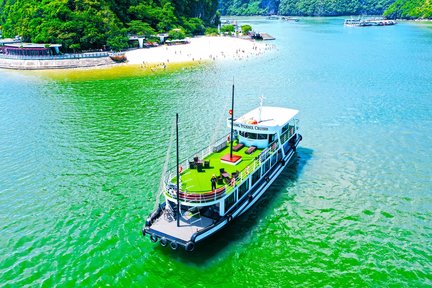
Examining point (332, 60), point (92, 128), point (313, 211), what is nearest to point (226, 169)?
point (313, 211)

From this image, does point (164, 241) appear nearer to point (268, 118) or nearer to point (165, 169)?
point (165, 169)

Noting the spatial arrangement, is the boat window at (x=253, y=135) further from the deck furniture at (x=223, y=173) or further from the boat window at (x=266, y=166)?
the deck furniture at (x=223, y=173)

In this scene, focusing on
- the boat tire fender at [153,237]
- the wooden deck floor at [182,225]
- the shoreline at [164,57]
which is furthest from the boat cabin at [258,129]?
the shoreline at [164,57]

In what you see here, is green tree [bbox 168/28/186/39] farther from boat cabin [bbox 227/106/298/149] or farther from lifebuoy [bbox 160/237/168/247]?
lifebuoy [bbox 160/237/168/247]

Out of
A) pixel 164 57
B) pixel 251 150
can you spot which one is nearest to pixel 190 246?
pixel 251 150

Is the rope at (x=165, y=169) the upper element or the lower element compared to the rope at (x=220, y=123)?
lower

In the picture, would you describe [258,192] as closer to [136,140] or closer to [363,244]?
[363,244]
